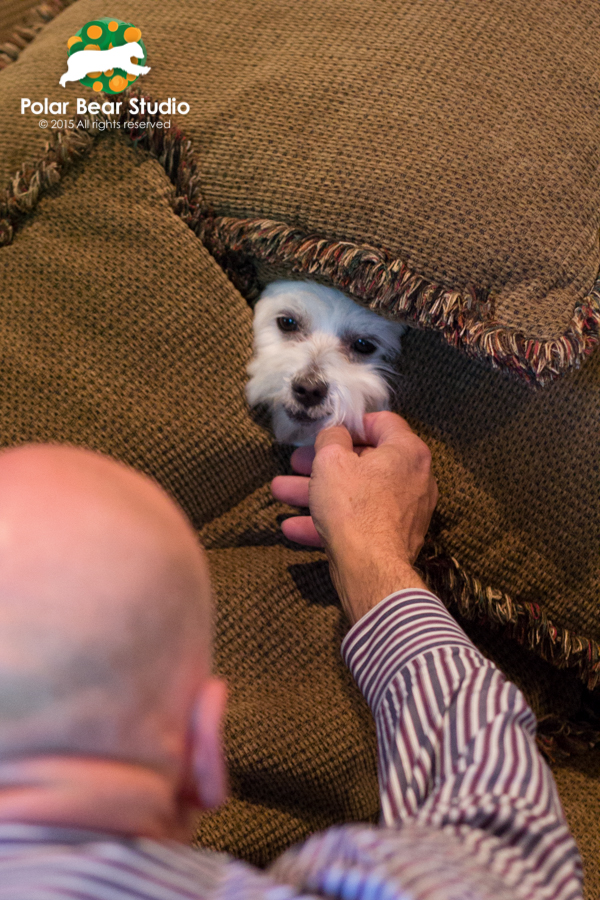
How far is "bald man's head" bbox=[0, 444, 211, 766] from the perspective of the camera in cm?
34

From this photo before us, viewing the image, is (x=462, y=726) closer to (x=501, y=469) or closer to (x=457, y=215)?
(x=501, y=469)

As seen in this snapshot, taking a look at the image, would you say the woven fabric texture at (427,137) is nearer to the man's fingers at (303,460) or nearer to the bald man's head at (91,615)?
the man's fingers at (303,460)

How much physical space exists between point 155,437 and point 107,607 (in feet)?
1.90

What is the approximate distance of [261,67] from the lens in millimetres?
1022

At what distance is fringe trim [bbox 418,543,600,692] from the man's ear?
0.59 metres

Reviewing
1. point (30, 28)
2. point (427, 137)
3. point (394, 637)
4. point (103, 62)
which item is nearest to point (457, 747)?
point (394, 637)

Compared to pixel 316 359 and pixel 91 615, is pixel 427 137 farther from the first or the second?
pixel 91 615

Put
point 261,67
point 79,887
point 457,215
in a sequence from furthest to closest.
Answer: point 261,67 → point 457,215 → point 79,887

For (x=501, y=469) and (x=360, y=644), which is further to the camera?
(x=501, y=469)

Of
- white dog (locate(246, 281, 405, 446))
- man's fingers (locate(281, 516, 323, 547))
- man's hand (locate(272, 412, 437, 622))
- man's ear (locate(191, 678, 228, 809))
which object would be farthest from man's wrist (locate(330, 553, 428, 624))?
man's ear (locate(191, 678, 228, 809))

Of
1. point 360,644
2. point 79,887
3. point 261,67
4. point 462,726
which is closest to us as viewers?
point 79,887

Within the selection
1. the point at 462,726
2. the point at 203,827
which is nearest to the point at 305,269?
the point at 462,726

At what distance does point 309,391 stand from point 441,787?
0.62 m

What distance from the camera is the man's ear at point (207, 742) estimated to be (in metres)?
0.40
